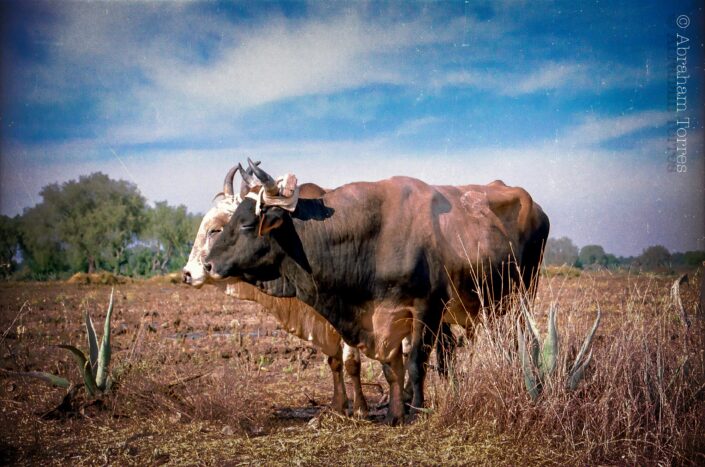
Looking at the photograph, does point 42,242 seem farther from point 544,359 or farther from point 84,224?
point 544,359

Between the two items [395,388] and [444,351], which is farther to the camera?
[444,351]

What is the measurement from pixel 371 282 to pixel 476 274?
118 centimetres

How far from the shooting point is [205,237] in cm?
770

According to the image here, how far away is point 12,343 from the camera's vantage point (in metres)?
11.1

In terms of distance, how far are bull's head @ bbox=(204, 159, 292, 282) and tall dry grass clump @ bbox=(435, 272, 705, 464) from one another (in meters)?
2.18

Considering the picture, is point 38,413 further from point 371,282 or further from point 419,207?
point 419,207

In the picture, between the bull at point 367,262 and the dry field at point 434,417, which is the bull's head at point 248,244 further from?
the dry field at point 434,417

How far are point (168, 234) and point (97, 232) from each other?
596 centimetres

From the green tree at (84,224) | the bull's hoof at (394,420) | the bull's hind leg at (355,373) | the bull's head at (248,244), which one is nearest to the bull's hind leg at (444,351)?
the bull's hoof at (394,420)

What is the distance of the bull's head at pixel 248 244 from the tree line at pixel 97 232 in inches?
1311

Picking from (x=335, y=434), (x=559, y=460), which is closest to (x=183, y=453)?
(x=335, y=434)

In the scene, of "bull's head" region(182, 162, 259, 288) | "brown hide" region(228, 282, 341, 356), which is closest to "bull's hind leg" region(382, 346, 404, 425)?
"brown hide" region(228, 282, 341, 356)

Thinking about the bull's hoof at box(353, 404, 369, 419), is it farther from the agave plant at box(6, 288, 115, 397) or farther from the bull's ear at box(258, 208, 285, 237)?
the agave plant at box(6, 288, 115, 397)

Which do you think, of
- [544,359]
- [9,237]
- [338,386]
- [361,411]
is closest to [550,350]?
[544,359]
